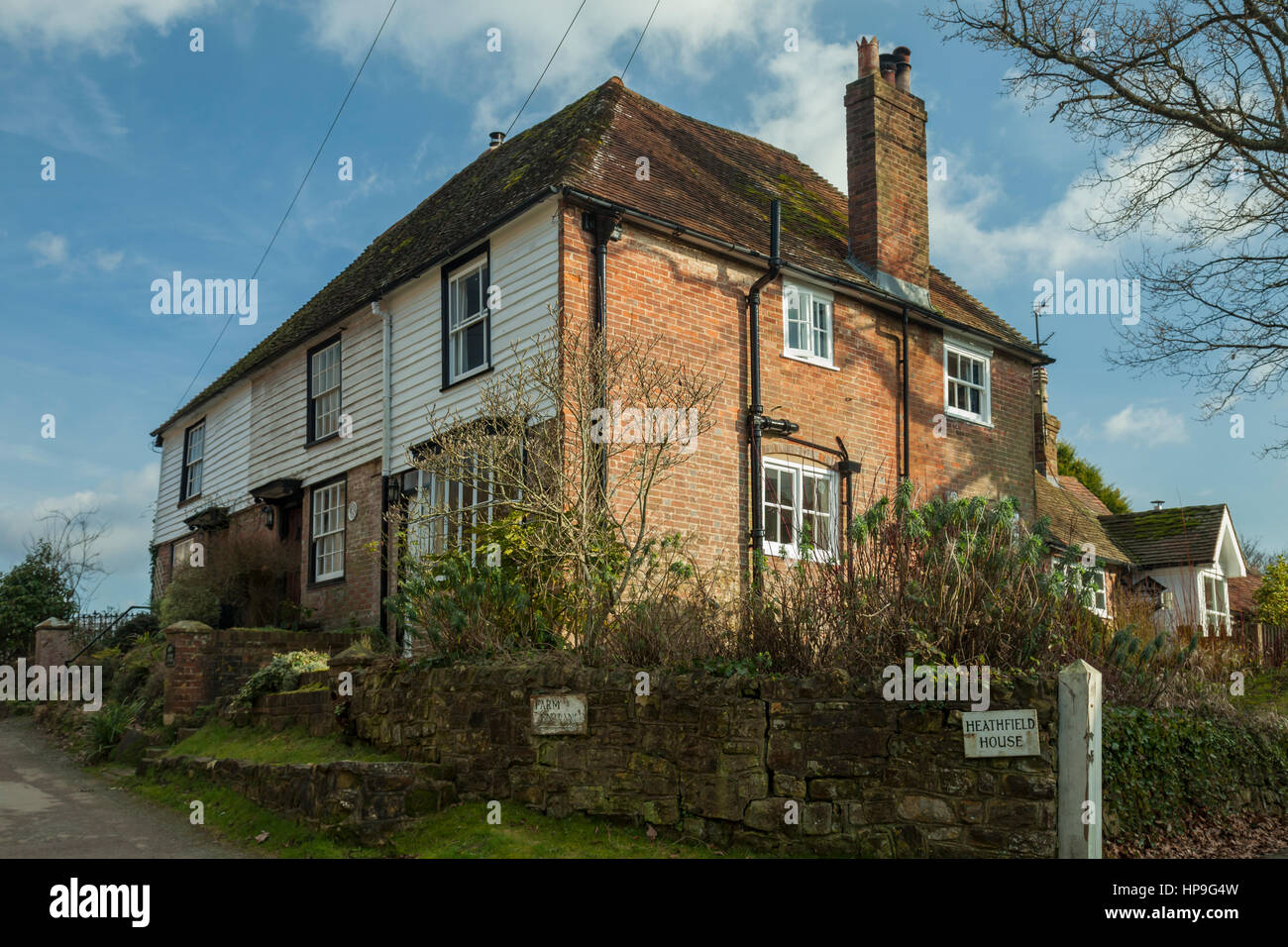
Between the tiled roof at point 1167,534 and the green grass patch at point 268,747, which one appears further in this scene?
the tiled roof at point 1167,534

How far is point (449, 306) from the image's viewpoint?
16141mm

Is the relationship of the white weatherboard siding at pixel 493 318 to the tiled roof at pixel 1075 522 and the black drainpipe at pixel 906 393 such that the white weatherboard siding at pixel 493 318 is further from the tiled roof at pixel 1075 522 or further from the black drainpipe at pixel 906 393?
the tiled roof at pixel 1075 522

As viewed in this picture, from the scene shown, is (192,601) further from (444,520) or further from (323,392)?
(444,520)

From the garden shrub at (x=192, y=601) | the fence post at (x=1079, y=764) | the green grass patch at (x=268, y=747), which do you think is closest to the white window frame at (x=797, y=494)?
the green grass patch at (x=268, y=747)

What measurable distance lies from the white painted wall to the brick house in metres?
0.05

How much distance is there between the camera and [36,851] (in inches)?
372

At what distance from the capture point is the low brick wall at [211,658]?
47.3ft

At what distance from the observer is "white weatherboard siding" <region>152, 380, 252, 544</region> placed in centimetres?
2256

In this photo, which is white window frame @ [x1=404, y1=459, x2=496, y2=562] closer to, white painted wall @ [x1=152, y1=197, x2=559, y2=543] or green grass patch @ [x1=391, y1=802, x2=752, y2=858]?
white painted wall @ [x1=152, y1=197, x2=559, y2=543]

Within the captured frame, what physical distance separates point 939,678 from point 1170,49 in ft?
46.5

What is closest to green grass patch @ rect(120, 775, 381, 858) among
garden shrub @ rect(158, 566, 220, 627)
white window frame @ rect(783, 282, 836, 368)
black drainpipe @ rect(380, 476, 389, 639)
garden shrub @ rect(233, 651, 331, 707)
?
garden shrub @ rect(233, 651, 331, 707)

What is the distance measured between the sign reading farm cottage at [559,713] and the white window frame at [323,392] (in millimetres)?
10470

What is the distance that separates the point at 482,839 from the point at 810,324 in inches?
404
